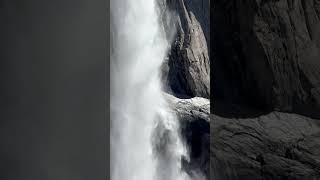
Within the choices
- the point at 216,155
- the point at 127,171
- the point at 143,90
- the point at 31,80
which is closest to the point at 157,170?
the point at 127,171

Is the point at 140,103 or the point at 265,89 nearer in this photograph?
the point at 265,89

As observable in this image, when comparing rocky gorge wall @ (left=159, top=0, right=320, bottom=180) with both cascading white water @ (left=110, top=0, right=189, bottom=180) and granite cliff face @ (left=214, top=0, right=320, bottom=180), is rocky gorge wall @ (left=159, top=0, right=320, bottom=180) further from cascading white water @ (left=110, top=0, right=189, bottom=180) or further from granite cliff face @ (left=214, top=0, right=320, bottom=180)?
cascading white water @ (left=110, top=0, right=189, bottom=180)

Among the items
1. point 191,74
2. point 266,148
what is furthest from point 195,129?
point 266,148

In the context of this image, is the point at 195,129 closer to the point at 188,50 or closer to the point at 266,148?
the point at 188,50

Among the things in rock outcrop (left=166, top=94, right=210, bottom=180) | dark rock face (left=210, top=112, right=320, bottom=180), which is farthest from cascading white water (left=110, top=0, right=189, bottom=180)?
dark rock face (left=210, top=112, right=320, bottom=180)

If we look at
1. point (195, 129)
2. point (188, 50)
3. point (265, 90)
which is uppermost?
point (188, 50)

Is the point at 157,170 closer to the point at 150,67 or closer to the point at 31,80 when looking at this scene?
the point at 150,67

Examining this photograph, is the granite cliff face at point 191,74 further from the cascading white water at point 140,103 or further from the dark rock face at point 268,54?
the dark rock face at point 268,54
